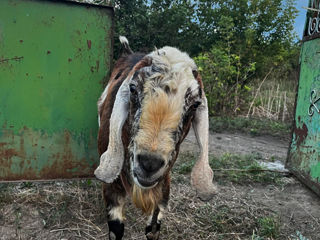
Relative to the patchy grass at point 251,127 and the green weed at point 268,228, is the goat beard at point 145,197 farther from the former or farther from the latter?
the patchy grass at point 251,127

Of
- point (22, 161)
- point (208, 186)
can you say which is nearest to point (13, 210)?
point (22, 161)

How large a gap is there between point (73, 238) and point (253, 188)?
8.27 ft

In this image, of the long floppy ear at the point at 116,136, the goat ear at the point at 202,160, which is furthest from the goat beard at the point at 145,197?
the goat ear at the point at 202,160

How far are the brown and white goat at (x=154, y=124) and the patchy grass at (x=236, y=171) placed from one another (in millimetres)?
Answer: 2165

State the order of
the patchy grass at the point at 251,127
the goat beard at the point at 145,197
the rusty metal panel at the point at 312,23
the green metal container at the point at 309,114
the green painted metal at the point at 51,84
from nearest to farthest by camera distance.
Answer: the goat beard at the point at 145,197 < the green painted metal at the point at 51,84 < the green metal container at the point at 309,114 < the rusty metal panel at the point at 312,23 < the patchy grass at the point at 251,127

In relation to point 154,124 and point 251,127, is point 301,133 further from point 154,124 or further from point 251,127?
point 251,127

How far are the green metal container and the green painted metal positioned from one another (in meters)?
2.82

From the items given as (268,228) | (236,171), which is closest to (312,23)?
(236,171)

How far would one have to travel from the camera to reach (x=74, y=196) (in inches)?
131

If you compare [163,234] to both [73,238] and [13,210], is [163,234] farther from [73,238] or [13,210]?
[13,210]

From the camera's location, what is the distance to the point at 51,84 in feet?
9.58

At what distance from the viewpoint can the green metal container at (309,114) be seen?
12.5 ft

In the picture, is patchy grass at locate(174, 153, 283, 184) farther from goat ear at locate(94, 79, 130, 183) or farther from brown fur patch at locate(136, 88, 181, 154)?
brown fur patch at locate(136, 88, 181, 154)

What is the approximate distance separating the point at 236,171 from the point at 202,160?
8.46 feet
